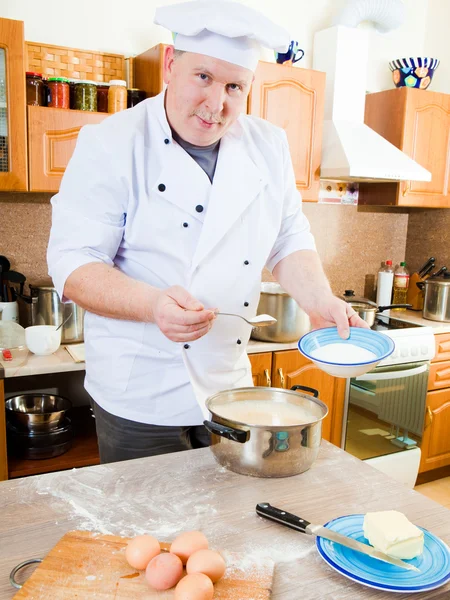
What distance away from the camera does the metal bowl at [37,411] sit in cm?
212

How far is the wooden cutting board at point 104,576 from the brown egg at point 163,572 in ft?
0.03

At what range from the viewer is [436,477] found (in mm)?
3168

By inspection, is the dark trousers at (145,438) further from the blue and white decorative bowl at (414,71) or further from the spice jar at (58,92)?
the blue and white decorative bowl at (414,71)

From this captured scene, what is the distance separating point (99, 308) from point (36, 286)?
123 centimetres

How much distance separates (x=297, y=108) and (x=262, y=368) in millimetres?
1205

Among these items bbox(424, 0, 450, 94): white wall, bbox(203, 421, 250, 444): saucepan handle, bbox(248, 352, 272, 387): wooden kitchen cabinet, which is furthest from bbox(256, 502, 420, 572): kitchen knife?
bbox(424, 0, 450, 94): white wall

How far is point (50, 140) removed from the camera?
217 cm

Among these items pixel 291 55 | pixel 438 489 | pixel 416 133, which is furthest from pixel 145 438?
pixel 416 133

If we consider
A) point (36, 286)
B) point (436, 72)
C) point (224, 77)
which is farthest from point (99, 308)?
point (436, 72)

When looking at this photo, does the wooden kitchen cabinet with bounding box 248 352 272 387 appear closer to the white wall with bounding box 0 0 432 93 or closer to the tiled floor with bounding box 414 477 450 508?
the tiled floor with bounding box 414 477 450 508

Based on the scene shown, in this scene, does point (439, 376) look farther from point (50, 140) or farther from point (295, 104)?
point (50, 140)

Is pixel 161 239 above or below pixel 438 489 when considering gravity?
above

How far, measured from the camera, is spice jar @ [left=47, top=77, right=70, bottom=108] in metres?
2.19

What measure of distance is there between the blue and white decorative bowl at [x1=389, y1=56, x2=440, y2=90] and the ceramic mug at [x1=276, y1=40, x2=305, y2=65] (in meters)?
0.61
